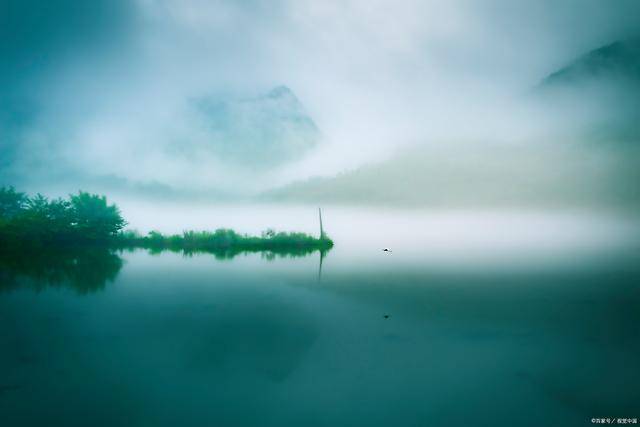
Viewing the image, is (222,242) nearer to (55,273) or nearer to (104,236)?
(104,236)

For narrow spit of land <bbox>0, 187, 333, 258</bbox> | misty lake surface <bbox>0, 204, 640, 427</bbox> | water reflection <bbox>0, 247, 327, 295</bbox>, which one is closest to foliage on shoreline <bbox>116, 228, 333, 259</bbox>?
narrow spit of land <bbox>0, 187, 333, 258</bbox>

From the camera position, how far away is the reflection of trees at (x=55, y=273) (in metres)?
11.2

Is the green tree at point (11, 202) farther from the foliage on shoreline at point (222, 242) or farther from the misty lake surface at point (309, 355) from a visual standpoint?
the misty lake surface at point (309, 355)

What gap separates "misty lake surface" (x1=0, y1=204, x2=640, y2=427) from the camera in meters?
4.34

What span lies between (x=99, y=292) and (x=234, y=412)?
9582 mm

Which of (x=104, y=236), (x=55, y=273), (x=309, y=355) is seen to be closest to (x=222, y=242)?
(x=104, y=236)

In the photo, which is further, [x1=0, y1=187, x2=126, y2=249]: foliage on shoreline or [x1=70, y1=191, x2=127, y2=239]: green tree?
[x1=70, y1=191, x2=127, y2=239]: green tree

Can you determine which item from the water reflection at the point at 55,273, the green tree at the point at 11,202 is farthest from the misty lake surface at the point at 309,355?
the green tree at the point at 11,202

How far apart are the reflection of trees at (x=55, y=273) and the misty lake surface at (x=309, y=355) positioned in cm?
21

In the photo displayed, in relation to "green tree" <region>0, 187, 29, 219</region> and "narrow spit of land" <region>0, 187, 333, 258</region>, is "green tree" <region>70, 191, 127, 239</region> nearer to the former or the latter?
"narrow spit of land" <region>0, 187, 333, 258</region>

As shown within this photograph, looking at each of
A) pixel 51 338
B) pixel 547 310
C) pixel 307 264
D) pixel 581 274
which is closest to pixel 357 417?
pixel 51 338

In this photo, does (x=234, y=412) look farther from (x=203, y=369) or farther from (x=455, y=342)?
(x=455, y=342)

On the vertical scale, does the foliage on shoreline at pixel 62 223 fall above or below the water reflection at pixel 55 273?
above

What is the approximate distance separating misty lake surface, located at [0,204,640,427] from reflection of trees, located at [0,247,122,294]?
21 cm
